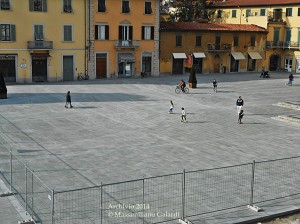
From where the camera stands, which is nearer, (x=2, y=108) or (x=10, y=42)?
(x=2, y=108)

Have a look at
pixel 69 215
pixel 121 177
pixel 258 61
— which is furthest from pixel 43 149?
pixel 258 61

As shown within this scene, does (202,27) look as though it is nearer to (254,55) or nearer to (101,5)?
(254,55)

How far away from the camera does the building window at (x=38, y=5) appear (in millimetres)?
52500

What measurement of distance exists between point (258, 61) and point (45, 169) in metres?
56.6

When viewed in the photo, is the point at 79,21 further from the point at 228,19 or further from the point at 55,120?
the point at 228,19

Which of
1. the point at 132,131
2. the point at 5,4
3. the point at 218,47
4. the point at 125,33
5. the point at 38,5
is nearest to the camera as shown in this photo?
the point at 132,131

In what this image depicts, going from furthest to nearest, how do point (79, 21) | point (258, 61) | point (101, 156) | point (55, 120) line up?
point (258, 61), point (79, 21), point (55, 120), point (101, 156)

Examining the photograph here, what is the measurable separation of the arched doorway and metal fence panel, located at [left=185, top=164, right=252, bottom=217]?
56672mm

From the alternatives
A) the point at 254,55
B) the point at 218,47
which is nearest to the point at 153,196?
the point at 218,47

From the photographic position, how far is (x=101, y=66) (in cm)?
5875

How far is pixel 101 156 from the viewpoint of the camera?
2314cm

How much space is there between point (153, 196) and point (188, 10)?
221 feet

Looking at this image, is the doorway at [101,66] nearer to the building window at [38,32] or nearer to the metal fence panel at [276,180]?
the building window at [38,32]

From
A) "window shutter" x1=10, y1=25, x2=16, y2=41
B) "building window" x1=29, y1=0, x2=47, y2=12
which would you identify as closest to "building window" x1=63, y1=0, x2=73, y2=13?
"building window" x1=29, y1=0, x2=47, y2=12
